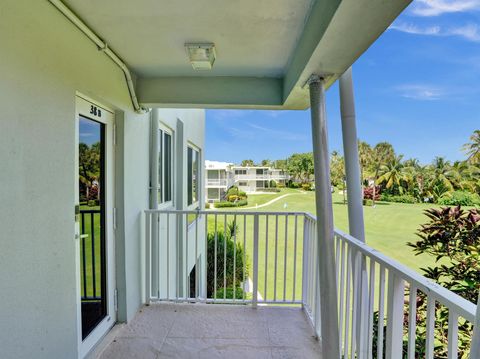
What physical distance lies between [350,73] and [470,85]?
89 centimetres

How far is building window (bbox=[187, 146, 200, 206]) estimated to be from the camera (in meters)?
6.00

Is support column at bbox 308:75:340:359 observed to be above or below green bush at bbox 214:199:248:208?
→ above

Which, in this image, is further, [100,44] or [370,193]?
[370,193]

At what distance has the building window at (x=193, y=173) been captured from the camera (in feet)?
19.7

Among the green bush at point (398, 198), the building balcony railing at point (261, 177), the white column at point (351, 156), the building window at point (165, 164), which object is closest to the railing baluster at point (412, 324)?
the white column at point (351, 156)

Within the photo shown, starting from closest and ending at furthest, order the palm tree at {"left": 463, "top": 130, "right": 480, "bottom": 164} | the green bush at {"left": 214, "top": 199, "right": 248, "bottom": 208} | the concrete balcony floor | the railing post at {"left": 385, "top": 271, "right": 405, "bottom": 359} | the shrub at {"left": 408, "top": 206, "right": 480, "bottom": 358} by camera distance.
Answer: the railing post at {"left": 385, "top": 271, "right": 405, "bottom": 359} → the palm tree at {"left": 463, "top": 130, "right": 480, "bottom": 164} → the shrub at {"left": 408, "top": 206, "right": 480, "bottom": 358} → the concrete balcony floor → the green bush at {"left": 214, "top": 199, "right": 248, "bottom": 208}

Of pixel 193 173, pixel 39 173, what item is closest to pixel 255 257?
pixel 39 173

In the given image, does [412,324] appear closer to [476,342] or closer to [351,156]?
[476,342]

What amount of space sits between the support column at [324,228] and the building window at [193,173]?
4.07 m

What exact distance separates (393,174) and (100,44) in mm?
3314

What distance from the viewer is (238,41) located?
6.82ft

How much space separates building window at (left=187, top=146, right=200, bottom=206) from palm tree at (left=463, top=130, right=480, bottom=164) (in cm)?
467

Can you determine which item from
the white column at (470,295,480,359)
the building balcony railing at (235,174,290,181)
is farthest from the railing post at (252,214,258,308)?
the building balcony railing at (235,174,290,181)

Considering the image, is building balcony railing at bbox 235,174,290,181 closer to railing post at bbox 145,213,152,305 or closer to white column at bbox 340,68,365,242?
railing post at bbox 145,213,152,305
